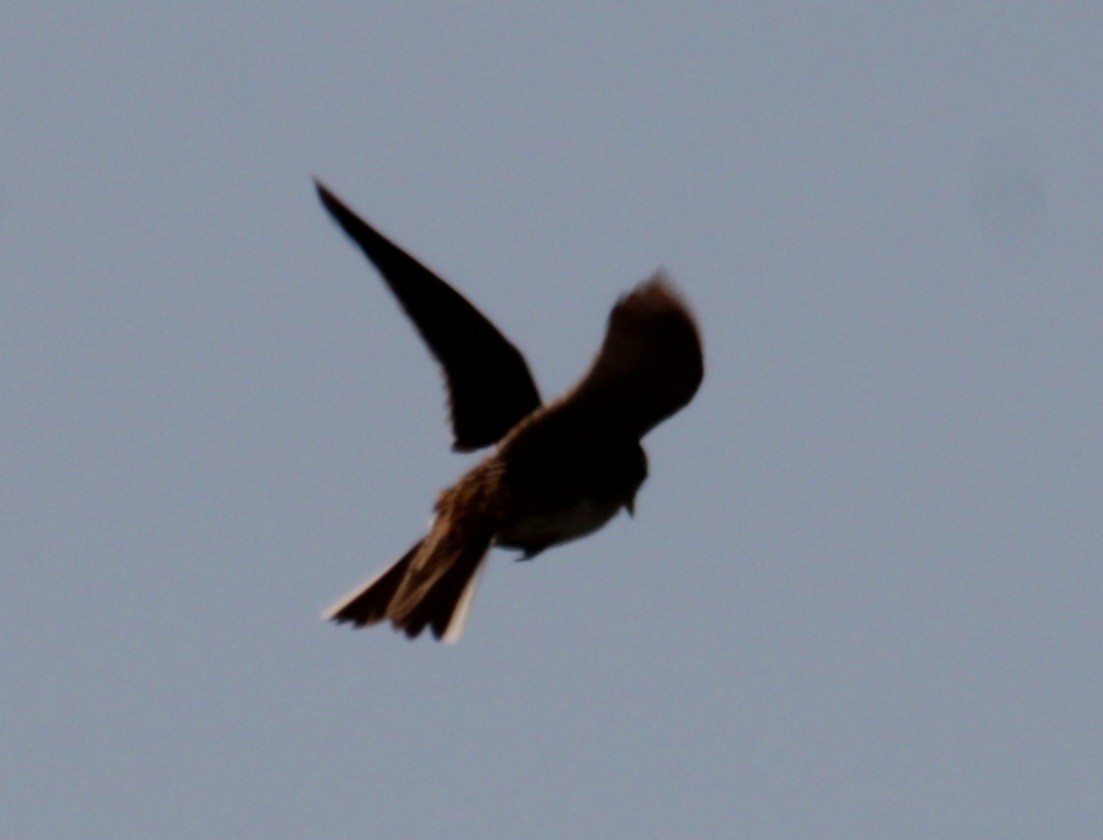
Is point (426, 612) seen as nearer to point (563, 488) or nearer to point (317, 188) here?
point (563, 488)

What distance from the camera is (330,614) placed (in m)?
9.27

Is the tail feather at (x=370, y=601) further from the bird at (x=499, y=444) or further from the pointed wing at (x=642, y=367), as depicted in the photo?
the pointed wing at (x=642, y=367)

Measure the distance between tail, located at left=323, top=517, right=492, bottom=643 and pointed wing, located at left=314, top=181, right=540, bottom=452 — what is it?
0.52m

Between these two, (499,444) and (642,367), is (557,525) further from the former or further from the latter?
(642,367)

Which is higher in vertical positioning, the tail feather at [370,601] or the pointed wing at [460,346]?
the pointed wing at [460,346]

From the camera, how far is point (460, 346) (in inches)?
360

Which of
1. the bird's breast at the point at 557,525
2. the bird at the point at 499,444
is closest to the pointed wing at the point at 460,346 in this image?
the bird at the point at 499,444

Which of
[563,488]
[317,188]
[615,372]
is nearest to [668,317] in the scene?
[615,372]

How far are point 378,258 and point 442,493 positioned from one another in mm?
1031

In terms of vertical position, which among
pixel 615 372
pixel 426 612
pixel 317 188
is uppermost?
pixel 317 188

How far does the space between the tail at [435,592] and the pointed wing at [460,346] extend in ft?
1.70

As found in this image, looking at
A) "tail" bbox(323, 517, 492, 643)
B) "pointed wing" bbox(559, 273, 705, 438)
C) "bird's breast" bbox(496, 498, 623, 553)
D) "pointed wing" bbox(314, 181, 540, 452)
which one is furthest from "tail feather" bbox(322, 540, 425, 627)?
"pointed wing" bbox(559, 273, 705, 438)

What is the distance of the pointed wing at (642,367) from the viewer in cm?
818

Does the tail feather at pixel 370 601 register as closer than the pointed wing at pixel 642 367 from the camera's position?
No
